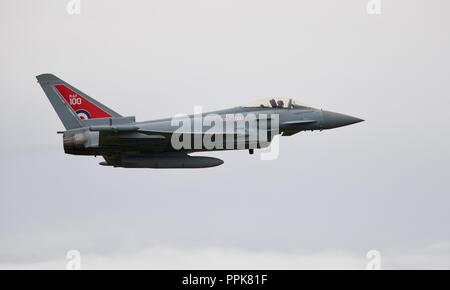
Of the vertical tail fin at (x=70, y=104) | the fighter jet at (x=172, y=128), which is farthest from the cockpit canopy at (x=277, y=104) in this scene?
the vertical tail fin at (x=70, y=104)

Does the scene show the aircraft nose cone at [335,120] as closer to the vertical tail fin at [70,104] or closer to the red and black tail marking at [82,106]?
the vertical tail fin at [70,104]

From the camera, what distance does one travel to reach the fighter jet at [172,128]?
31281 millimetres

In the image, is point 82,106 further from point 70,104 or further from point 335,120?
point 335,120

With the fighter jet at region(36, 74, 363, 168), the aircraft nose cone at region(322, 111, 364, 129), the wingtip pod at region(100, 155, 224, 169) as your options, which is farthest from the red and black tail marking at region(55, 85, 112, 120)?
the aircraft nose cone at region(322, 111, 364, 129)

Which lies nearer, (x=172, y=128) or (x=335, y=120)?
(x=172, y=128)

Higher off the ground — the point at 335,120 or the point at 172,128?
the point at 335,120

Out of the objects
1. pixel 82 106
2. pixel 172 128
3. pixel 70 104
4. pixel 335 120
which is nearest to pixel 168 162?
pixel 172 128

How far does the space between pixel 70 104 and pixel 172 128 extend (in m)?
4.11

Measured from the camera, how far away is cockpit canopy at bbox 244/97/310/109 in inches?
1296

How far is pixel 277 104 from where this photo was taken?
33.0m

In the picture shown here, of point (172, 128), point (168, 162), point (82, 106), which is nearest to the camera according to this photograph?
point (172, 128)

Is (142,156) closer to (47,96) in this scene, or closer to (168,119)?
(168,119)

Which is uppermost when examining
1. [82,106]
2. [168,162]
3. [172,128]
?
[82,106]

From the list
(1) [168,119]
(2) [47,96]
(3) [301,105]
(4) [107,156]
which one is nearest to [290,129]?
(3) [301,105]
